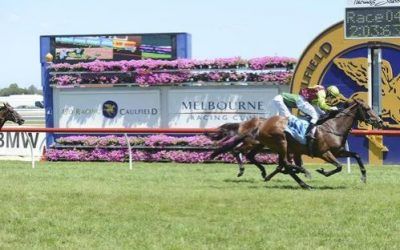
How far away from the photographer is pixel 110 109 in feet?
68.1

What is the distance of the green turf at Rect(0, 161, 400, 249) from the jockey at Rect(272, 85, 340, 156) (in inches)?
40.4

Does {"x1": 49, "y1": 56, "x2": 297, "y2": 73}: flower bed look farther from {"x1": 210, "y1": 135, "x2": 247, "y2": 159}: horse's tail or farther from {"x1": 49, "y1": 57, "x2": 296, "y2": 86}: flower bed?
{"x1": 210, "y1": 135, "x2": 247, "y2": 159}: horse's tail

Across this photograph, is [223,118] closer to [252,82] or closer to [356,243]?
[252,82]

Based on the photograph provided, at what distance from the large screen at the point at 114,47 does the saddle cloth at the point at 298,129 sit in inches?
455

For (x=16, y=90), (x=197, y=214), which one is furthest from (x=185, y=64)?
(x=16, y=90)

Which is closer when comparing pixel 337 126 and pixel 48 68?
pixel 337 126

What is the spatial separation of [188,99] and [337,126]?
8.91 metres

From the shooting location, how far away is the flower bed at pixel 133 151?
18984 mm

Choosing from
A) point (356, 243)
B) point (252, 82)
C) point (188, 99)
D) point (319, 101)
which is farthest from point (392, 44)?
point (356, 243)

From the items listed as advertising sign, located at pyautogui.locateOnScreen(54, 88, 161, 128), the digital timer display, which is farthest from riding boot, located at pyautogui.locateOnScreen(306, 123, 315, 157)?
advertising sign, located at pyautogui.locateOnScreen(54, 88, 161, 128)

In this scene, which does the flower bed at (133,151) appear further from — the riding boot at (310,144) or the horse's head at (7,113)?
the riding boot at (310,144)

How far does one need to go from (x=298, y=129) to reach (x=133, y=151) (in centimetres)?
901

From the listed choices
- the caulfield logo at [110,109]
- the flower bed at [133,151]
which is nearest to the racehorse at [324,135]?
the flower bed at [133,151]

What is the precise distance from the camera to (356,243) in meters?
6.57
